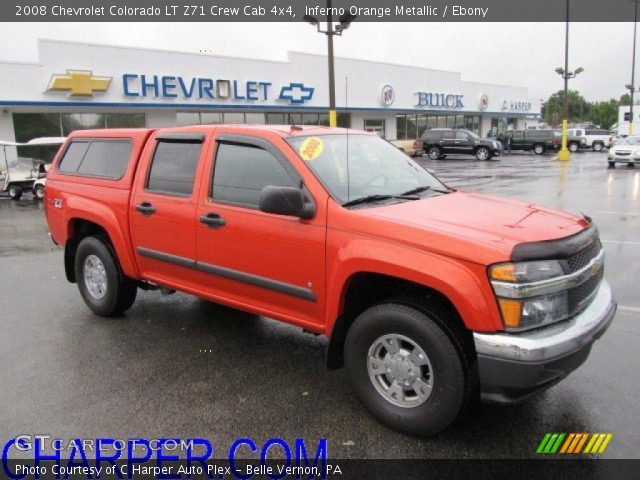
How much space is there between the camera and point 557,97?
14338 centimetres

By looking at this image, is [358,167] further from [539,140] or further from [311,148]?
[539,140]

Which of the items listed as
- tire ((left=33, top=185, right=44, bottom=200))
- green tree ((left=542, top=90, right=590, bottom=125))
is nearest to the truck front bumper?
tire ((left=33, top=185, right=44, bottom=200))

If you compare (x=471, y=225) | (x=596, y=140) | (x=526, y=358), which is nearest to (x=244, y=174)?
(x=471, y=225)

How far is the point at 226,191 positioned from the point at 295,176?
705mm

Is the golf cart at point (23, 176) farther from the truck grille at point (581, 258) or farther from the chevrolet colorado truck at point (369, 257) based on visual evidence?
the truck grille at point (581, 258)

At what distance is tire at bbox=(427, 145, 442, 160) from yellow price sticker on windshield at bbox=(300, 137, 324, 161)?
1190 inches

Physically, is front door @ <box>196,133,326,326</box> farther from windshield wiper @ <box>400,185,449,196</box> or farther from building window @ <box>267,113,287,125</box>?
building window @ <box>267,113,287,125</box>

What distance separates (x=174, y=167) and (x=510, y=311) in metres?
3.09

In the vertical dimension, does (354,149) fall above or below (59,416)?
above

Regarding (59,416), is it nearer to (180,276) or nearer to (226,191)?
(180,276)

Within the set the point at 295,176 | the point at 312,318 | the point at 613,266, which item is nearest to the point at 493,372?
the point at 312,318

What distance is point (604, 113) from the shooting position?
126188 mm

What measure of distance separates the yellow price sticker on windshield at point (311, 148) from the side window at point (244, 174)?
0.19 meters

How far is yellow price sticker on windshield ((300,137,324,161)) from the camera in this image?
3.93m
